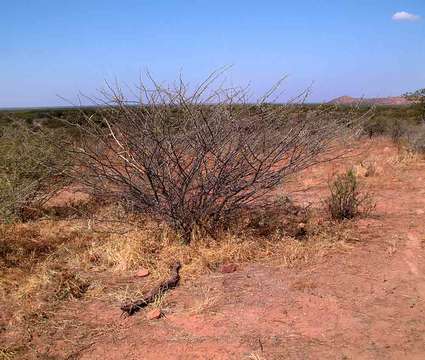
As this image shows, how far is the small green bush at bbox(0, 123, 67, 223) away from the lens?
732 cm

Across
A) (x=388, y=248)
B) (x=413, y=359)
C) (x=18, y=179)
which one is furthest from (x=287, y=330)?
(x=18, y=179)

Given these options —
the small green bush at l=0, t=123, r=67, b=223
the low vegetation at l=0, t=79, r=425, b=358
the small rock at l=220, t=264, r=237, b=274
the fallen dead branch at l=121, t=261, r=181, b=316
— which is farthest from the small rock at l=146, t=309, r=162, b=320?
the small green bush at l=0, t=123, r=67, b=223

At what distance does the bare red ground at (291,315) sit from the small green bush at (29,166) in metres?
3.51

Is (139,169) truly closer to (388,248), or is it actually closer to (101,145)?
(101,145)

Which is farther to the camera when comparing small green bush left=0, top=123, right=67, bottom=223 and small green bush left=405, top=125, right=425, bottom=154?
small green bush left=405, top=125, right=425, bottom=154

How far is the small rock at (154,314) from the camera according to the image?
399cm

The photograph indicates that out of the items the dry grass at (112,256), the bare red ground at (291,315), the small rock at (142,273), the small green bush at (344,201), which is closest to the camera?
the bare red ground at (291,315)

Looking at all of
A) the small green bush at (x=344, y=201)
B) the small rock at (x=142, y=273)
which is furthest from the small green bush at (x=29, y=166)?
the small green bush at (x=344, y=201)

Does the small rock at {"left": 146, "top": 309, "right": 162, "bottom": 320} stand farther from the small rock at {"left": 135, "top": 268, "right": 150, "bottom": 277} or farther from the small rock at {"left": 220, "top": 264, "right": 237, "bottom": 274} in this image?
the small rock at {"left": 220, "top": 264, "right": 237, "bottom": 274}

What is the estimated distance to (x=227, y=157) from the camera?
562 cm

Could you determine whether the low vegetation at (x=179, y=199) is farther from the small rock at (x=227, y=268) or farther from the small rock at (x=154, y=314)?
the small rock at (x=154, y=314)

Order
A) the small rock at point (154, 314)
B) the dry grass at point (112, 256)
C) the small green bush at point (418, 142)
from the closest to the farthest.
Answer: the small rock at point (154, 314) < the dry grass at point (112, 256) < the small green bush at point (418, 142)

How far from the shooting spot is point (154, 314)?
401 cm

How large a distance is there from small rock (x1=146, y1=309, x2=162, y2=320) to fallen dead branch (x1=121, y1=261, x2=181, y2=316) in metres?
0.15
